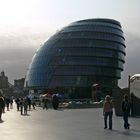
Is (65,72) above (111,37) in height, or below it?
below

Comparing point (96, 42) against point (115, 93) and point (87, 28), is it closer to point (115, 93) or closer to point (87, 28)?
point (87, 28)

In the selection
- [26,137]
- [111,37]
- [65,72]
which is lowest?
[26,137]

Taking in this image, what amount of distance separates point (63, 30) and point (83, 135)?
386ft

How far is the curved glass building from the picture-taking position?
13175 centimetres

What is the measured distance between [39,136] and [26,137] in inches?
28.3

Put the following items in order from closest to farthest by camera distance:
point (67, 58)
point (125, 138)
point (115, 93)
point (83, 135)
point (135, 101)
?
point (125, 138), point (83, 135), point (135, 101), point (115, 93), point (67, 58)

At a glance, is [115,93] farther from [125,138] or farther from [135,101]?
[125,138]

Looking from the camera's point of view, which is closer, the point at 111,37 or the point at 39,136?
the point at 39,136


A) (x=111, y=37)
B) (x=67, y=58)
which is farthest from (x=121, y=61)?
(x=67, y=58)

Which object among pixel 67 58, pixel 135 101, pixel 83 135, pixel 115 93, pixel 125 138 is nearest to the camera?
pixel 125 138

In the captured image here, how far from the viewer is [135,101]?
1444 inches

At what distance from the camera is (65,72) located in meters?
132

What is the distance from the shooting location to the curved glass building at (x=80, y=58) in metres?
132

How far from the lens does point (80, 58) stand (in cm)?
13188
